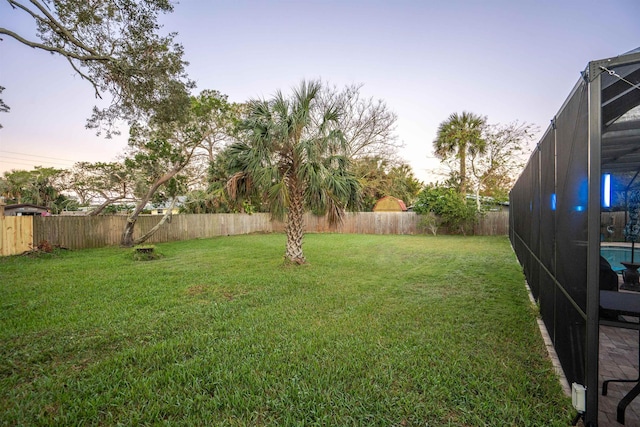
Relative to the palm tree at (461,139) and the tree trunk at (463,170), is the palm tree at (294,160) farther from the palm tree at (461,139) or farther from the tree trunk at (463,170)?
the tree trunk at (463,170)

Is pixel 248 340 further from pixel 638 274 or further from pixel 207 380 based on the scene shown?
pixel 638 274

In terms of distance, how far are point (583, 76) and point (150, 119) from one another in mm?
8353

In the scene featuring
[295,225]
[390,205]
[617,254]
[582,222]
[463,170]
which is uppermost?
[463,170]

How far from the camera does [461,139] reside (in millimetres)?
19031

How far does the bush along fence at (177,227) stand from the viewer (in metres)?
9.23

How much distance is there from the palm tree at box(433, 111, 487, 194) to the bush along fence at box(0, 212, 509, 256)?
444 centimetres

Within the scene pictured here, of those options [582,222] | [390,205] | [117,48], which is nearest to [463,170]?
[390,205]

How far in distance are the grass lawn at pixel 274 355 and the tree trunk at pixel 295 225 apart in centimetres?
172

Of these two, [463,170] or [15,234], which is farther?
[463,170]

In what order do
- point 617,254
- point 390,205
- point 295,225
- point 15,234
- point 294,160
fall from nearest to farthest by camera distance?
point 294,160
point 295,225
point 617,254
point 15,234
point 390,205

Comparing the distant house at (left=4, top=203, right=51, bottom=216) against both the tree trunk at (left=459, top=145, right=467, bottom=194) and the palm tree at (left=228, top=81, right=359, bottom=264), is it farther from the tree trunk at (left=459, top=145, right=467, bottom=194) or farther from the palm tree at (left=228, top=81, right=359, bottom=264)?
the tree trunk at (left=459, top=145, right=467, bottom=194)

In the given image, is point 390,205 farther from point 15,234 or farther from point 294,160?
point 15,234

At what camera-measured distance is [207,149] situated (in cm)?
1794

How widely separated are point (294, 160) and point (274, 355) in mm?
4980
